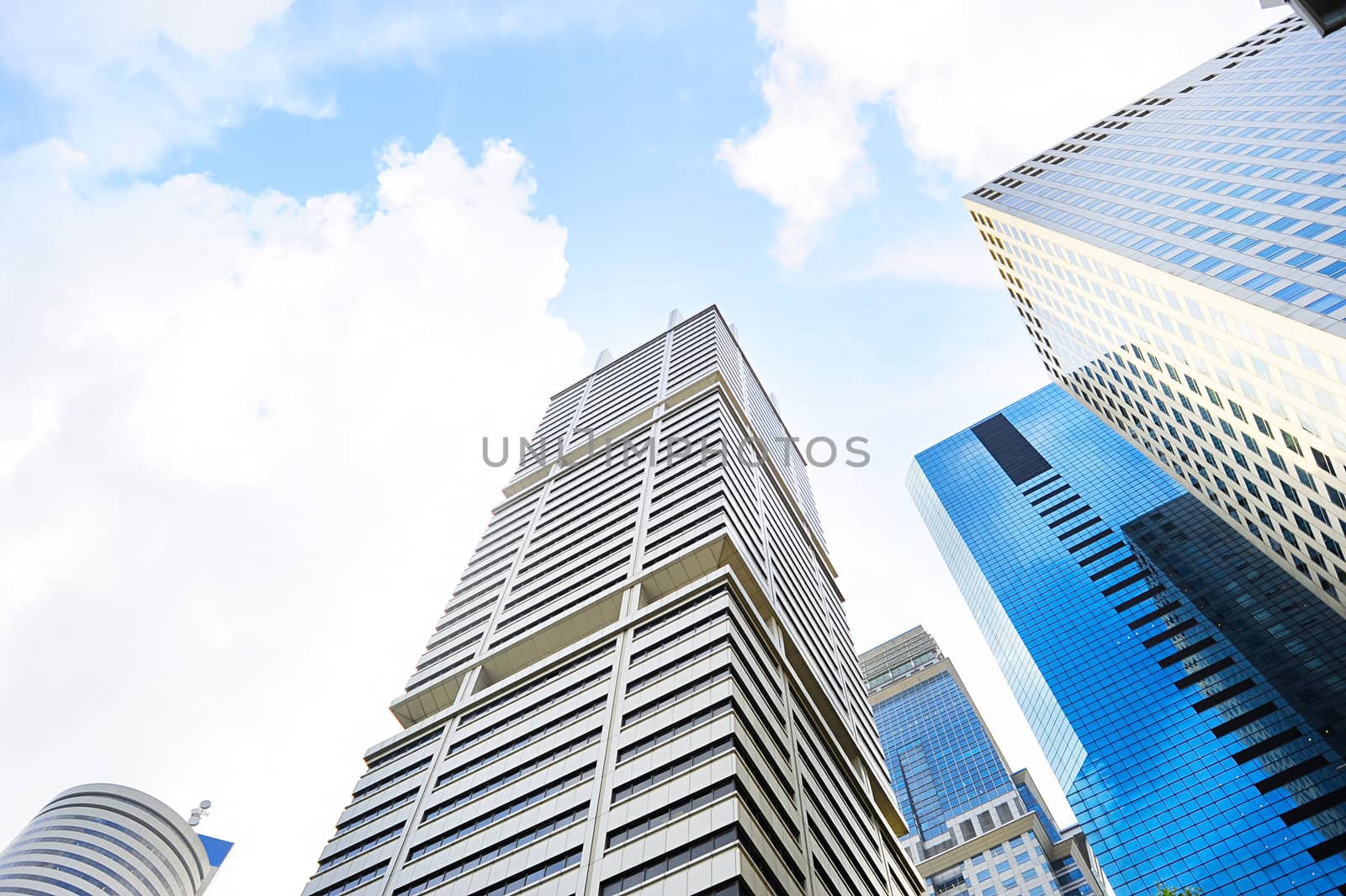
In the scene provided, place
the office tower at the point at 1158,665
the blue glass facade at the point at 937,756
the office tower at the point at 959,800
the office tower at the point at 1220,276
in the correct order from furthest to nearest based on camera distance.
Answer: the blue glass facade at the point at 937,756 < the office tower at the point at 959,800 < the office tower at the point at 1158,665 < the office tower at the point at 1220,276

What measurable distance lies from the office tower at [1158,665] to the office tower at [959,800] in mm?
26421

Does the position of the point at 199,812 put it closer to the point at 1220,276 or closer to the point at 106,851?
the point at 106,851

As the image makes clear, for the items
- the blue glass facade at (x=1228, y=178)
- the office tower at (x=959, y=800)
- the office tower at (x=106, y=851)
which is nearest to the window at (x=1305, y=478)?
the blue glass facade at (x=1228, y=178)

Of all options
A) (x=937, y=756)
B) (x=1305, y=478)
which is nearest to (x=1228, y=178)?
(x=1305, y=478)

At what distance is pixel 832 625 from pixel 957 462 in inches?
3094

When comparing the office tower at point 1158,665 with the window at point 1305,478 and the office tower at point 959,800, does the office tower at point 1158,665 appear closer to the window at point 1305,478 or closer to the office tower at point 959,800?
the office tower at point 959,800

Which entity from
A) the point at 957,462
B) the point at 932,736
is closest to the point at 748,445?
the point at 957,462

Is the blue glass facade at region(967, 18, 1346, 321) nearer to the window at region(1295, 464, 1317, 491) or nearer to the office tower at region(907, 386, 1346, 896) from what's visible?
the window at region(1295, 464, 1317, 491)

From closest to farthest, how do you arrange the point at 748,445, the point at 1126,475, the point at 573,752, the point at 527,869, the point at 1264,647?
the point at 527,869 < the point at 573,752 < the point at 748,445 < the point at 1264,647 < the point at 1126,475

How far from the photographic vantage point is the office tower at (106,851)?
113m

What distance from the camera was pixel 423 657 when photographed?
212ft

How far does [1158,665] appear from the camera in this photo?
94812 millimetres

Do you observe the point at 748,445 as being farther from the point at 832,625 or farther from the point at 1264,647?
the point at 1264,647

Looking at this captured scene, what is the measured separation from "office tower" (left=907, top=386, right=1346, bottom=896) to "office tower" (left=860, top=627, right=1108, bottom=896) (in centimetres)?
2642
